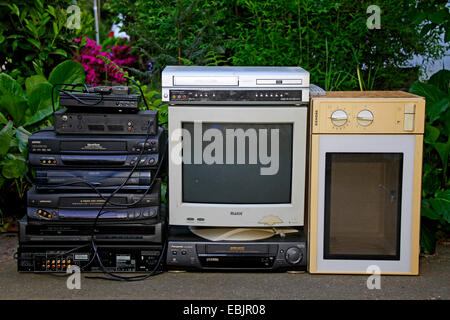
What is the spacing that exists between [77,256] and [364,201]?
178cm

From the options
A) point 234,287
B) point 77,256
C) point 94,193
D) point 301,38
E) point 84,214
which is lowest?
point 234,287

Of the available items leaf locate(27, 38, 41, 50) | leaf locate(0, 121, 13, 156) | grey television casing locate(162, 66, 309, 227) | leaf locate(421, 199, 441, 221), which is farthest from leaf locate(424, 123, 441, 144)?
leaf locate(27, 38, 41, 50)

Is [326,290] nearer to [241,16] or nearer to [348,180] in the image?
[348,180]

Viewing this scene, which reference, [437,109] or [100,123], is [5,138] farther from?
[437,109]

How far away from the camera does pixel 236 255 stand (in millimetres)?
3705

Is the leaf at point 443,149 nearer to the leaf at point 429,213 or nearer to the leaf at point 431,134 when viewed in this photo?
the leaf at point 431,134

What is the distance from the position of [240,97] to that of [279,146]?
1.25 feet

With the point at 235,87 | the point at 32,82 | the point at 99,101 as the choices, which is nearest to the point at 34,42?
the point at 32,82

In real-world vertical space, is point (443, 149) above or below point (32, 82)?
below

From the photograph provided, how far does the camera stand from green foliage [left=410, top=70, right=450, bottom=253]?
4.06 metres

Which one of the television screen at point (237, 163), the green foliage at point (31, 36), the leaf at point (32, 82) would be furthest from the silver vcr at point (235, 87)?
the green foliage at point (31, 36)

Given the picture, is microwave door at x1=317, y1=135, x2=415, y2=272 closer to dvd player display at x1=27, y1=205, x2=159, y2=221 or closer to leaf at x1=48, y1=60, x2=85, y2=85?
dvd player display at x1=27, y1=205, x2=159, y2=221

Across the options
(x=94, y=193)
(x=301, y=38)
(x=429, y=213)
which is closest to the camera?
(x=94, y=193)

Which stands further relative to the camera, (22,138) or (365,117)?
(22,138)
